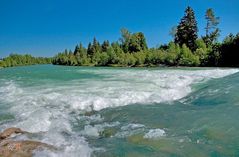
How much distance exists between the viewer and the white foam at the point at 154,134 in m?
10.1

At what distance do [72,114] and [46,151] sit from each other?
5.84 meters

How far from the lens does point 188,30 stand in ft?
263

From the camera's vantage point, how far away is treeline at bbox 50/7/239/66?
193ft

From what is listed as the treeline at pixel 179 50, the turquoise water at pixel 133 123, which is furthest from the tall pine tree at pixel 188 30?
the turquoise water at pixel 133 123

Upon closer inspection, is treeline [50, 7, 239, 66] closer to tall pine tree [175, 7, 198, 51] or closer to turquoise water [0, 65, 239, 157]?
tall pine tree [175, 7, 198, 51]

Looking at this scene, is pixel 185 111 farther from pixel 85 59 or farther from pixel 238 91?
pixel 85 59

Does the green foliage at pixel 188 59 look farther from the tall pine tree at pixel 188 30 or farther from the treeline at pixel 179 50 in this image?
the tall pine tree at pixel 188 30

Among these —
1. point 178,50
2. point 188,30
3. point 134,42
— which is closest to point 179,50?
point 178,50

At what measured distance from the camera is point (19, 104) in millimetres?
17594

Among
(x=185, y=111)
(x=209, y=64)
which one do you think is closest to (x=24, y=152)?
(x=185, y=111)

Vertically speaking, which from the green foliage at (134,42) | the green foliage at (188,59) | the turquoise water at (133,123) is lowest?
the turquoise water at (133,123)

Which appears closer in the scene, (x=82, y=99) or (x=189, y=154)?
(x=189, y=154)

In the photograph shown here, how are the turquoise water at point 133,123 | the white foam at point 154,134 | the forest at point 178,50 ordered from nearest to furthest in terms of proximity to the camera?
the turquoise water at point 133,123 < the white foam at point 154,134 < the forest at point 178,50

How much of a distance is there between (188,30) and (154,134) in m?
73.5
